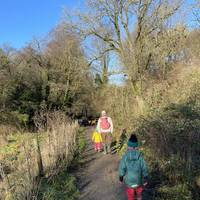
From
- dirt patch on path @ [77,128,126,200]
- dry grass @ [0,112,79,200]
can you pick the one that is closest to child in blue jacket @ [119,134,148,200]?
dirt patch on path @ [77,128,126,200]

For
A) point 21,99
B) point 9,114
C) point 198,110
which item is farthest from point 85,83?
point 198,110

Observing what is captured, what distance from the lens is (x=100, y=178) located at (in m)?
9.57

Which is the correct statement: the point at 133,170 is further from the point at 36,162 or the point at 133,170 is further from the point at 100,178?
the point at 36,162

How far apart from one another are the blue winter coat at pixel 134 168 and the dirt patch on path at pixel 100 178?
144 cm

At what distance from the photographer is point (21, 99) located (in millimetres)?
28734

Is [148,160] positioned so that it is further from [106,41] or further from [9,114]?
[9,114]

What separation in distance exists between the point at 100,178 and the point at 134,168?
3443 mm

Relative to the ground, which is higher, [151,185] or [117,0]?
[117,0]

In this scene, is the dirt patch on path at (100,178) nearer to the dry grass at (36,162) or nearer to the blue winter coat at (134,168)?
the dry grass at (36,162)

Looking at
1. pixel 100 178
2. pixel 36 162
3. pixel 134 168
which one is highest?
pixel 134 168

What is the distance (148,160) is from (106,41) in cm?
1624

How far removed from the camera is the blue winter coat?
20.8ft

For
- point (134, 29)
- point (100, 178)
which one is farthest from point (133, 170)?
point (134, 29)

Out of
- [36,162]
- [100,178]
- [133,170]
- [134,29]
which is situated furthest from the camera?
[134,29]
